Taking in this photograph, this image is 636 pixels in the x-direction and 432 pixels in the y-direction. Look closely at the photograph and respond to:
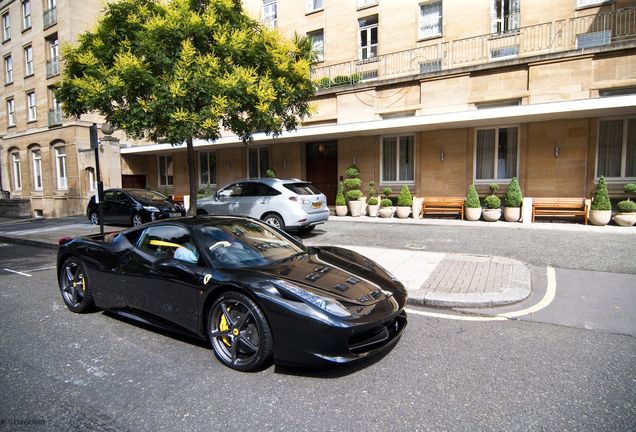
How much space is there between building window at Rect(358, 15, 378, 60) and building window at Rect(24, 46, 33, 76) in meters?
23.5

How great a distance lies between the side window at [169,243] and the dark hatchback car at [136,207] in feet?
30.5

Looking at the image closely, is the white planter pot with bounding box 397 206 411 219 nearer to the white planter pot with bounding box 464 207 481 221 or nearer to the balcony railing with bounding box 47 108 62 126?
the white planter pot with bounding box 464 207 481 221

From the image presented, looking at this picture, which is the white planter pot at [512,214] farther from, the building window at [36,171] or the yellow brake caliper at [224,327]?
the building window at [36,171]

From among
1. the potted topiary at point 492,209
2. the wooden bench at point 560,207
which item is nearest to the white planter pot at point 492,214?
the potted topiary at point 492,209

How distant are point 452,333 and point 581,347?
1.20m

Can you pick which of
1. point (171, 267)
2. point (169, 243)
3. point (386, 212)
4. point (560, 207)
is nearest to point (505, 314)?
point (171, 267)

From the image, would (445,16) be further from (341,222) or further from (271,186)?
(271,186)

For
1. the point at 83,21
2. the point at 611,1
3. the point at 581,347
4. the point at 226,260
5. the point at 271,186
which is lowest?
the point at 581,347

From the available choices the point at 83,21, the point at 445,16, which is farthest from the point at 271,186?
the point at 83,21

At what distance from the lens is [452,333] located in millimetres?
3982

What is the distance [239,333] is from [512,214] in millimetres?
11939

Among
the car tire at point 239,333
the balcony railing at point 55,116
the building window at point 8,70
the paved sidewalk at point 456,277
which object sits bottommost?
the paved sidewalk at point 456,277

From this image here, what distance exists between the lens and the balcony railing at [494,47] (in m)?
12.8

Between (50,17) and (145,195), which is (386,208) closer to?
(145,195)
